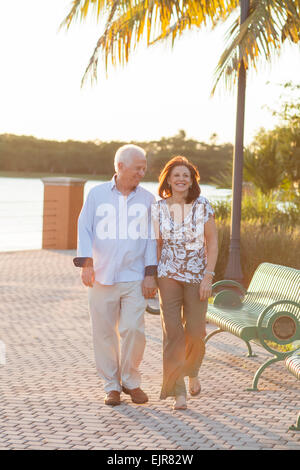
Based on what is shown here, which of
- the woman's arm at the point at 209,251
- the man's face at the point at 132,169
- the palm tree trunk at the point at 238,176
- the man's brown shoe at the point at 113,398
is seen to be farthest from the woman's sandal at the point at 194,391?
the palm tree trunk at the point at 238,176

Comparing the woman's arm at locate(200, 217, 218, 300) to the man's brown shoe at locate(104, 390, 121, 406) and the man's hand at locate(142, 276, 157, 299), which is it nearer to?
the man's hand at locate(142, 276, 157, 299)

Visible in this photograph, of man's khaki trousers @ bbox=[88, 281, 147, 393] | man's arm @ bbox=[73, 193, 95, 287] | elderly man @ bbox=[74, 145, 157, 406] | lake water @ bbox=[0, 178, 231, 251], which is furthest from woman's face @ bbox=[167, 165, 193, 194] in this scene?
lake water @ bbox=[0, 178, 231, 251]

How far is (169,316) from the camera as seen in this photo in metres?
5.64

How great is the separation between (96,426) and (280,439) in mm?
1151

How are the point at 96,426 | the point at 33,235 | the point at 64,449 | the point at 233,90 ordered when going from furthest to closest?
1. the point at 33,235
2. the point at 233,90
3. the point at 96,426
4. the point at 64,449

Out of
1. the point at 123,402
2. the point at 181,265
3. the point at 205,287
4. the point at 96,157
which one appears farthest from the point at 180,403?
the point at 96,157

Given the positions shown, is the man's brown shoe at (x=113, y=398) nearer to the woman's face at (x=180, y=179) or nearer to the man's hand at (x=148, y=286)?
the man's hand at (x=148, y=286)

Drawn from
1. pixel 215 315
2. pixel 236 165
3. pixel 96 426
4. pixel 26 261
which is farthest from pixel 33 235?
pixel 96 426

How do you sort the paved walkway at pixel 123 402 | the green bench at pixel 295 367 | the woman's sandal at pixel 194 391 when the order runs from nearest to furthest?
the paved walkway at pixel 123 402 < the green bench at pixel 295 367 < the woman's sandal at pixel 194 391

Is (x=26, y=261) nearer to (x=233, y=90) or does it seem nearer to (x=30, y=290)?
(x=30, y=290)

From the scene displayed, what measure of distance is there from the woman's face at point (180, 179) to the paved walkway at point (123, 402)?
1.53 meters

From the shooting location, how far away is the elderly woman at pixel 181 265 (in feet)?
18.5

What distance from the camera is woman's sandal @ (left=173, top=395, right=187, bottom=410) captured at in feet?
18.2

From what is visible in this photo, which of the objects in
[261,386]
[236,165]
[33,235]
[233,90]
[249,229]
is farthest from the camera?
[33,235]
